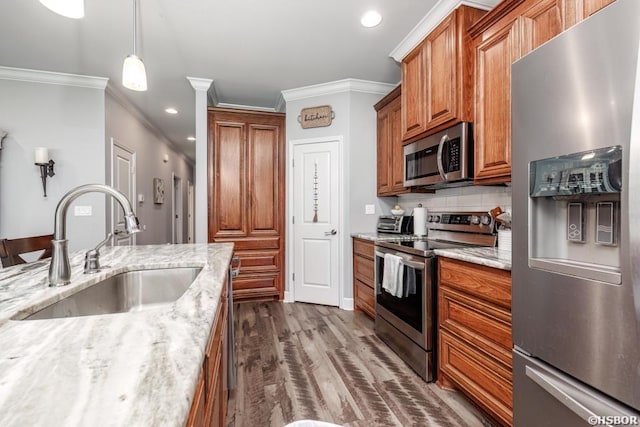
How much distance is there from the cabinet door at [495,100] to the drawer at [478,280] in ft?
1.94

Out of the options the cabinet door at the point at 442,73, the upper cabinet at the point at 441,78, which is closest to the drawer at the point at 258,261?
the upper cabinet at the point at 441,78

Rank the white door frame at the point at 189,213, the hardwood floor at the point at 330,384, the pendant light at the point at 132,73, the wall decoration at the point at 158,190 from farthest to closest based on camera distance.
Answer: the white door frame at the point at 189,213 → the wall decoration at the point at 158,190 → the pendant light at the point at 132,73 → the hardwood floor at the point at 330,384

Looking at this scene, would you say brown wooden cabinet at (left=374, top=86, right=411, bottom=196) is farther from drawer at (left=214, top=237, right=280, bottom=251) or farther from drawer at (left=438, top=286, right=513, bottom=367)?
drawer at (left=214, top=237, right=280, bottom=251)

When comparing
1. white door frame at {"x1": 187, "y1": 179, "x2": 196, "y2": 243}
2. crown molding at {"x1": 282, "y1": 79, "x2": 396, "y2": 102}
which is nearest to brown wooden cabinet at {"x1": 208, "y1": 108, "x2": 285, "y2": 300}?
crown molding at {"x1": 282, "y1": 79, "x2": 396, "y2": 102}

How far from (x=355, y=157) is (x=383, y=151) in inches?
12.4

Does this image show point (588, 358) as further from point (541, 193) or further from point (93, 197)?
point (93, 197)

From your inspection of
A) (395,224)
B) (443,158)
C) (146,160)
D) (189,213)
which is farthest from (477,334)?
(189,213)

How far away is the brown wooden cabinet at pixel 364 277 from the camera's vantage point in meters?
2.91

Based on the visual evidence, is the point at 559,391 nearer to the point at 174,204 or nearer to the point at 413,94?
the point at 413,94

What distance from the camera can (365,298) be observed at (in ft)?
10.0

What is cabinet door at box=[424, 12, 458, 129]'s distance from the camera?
80.2 inches

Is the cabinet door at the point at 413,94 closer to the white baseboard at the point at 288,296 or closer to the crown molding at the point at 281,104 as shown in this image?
the crown molding at the point at 281,104

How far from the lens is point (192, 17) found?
2271mm

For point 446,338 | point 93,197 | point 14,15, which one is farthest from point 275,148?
point 446,338
